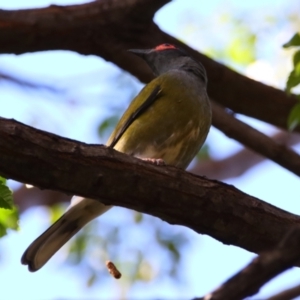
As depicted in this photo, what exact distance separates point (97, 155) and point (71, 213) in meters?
1.21

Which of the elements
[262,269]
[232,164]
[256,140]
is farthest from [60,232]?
[232,164]

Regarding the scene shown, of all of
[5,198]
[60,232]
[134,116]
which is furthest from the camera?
[134,116]

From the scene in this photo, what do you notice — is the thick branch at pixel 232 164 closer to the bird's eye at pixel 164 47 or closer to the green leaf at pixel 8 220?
the bird's eye at pixel 164 47

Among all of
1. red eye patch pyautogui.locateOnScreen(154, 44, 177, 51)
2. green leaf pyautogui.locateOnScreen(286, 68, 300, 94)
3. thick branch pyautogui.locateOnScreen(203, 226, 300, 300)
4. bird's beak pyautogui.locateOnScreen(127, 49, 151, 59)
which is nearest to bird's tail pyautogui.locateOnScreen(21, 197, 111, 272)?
green leaf pyautogui.locateOnScreen(286, 68, 300, 94)

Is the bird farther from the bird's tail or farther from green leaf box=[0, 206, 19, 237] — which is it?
green leaf box=[0, 206, 19, 237]

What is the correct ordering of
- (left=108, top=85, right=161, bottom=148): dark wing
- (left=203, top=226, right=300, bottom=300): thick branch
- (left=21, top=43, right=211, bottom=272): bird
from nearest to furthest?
1. (left=203, top=226, right=300, bottom=300): thick branch
2. (left=21, top=43, right=211, bottom=272): bird
3. (left=108, top=85, right=161, bottom=148): dark wing

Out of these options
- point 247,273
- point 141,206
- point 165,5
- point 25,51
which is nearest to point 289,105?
point 165,5

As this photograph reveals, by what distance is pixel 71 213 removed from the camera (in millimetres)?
3936

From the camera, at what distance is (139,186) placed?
9.48 ft

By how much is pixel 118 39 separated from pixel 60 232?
5.74 feet

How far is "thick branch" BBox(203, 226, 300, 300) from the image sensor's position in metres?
1.25

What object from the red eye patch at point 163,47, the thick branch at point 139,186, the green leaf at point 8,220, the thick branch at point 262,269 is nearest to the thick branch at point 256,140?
the red eye patch at point 163,47

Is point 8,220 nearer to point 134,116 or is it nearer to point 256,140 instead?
point 134,116

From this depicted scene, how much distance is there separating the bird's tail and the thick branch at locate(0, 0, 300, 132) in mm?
1418
